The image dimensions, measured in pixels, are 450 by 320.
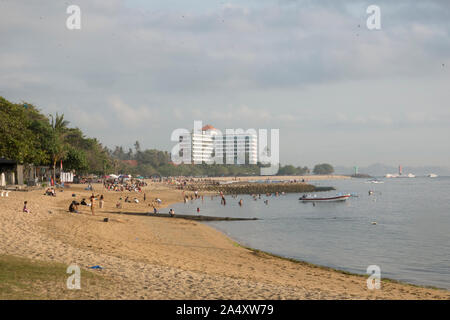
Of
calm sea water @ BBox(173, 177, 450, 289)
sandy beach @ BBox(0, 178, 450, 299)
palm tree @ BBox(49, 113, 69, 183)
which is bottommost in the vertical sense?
calm sea water @ BBox(173, 177, 450, 289)

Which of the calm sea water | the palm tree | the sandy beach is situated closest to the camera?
the sandy beach

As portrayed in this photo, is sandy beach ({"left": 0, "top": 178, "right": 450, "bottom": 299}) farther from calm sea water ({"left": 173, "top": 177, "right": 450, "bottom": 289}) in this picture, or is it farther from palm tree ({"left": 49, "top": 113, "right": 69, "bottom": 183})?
palm tree ({"left": 49, "top": 113, "right": 69, "bottom": 183})

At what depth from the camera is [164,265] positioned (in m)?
16.3

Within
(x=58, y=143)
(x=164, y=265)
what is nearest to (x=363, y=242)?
(x=164, y=265)

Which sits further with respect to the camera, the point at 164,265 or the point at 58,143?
the point at 58,143

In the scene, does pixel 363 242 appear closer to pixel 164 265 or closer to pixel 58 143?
pixel 164 265

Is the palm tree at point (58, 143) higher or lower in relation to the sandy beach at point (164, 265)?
higher

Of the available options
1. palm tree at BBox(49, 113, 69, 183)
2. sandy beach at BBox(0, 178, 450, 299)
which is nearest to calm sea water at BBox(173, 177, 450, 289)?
sandy beach at BBox(0, 178, 450, 299)

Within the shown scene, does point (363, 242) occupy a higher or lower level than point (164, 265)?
lower

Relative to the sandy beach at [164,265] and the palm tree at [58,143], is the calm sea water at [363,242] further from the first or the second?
the palm tree at [58,143]

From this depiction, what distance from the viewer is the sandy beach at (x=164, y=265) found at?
1183cm

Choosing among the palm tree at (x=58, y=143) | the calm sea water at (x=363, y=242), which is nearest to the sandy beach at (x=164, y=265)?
the calm sea water at (x=363, y=242)

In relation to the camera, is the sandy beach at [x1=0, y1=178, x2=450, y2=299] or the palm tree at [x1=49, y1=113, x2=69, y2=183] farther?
the palm tree at [x1=49, y1=113, x2=69, y2=183]

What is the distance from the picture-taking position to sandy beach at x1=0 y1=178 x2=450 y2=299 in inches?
466
